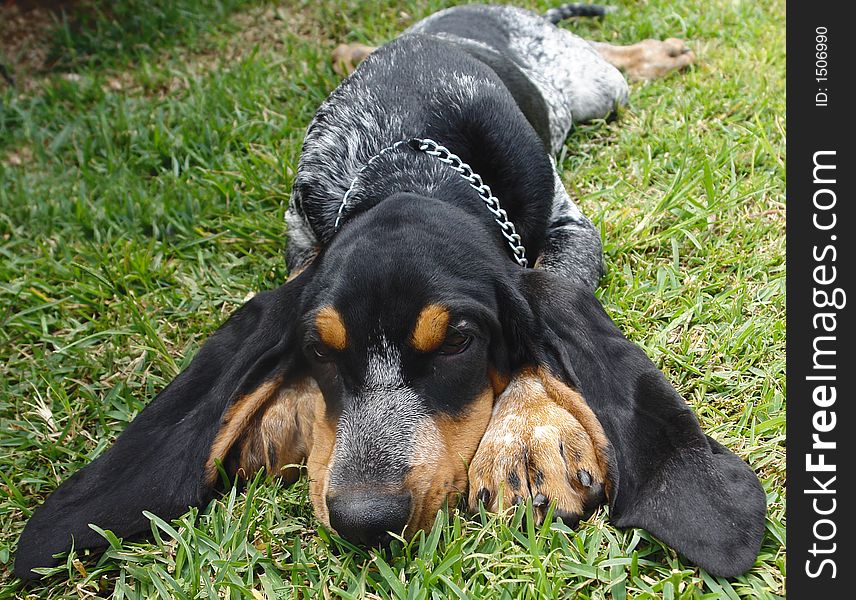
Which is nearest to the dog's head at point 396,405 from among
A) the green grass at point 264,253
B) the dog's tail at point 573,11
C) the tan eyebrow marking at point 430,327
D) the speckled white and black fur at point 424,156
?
the tan eyebrow marking at point 430,327

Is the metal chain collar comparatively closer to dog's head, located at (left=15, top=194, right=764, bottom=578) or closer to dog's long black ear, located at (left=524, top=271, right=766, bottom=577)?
dog's head, located at (left=15, top=194, right=764, bottom=578)

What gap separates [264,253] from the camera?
18.2 feet

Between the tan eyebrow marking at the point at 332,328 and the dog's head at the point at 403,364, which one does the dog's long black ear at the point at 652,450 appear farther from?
the tan eyebrow marking at the point at 332,328

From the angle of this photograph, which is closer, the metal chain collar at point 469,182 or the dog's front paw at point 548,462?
the dog's front paw at point 548,462

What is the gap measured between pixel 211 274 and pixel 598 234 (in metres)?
2.31

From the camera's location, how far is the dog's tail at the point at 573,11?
817 cm

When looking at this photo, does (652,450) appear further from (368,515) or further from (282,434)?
(282,434)

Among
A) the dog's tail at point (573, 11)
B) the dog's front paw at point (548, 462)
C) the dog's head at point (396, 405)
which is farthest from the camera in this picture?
the dog's tail at point (573, 11)

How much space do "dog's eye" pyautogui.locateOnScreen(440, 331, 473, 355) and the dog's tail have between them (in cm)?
542

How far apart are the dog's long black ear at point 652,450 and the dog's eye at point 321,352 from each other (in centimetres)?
87

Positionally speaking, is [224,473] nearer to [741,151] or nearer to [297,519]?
[297,519]

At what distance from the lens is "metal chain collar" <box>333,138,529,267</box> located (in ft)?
14.5

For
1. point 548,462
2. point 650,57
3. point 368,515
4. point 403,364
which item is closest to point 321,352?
point 403,364
